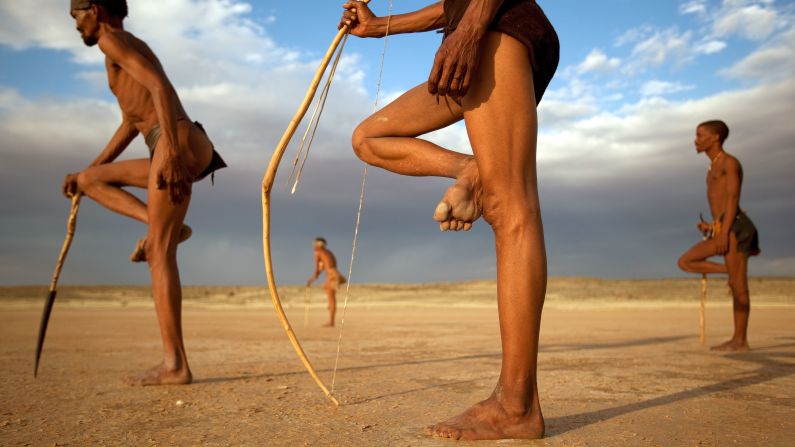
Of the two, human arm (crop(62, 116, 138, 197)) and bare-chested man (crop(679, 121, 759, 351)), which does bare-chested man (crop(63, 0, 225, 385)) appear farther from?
bare-chested man (crop(679, 121, 759, 351))

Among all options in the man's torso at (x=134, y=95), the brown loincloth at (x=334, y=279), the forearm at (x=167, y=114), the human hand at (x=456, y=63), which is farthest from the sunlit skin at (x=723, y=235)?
the brown loincloth at (x=334, y=279)

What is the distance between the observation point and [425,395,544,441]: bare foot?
230 cm

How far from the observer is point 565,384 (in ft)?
12.8

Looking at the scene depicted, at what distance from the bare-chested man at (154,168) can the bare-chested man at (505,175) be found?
2.31m

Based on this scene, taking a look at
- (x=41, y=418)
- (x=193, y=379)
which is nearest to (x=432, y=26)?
(x=41, y=418)

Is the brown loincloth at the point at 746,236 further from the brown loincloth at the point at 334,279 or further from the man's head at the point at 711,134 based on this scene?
the brown loincloth at the point at 334,279

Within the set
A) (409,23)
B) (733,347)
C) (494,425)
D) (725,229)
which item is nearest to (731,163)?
(725,229)

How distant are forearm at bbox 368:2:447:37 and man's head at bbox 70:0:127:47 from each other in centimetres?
246

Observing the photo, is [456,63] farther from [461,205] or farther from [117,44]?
[117,44]

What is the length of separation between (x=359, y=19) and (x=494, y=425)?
2029 millimetres

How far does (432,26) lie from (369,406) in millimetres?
1969

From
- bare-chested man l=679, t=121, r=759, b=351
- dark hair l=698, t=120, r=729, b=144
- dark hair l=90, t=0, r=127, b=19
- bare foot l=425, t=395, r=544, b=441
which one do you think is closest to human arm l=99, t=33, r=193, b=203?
dark hair l=90, t=0, r=127, b=19

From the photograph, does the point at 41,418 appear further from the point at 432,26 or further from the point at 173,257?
the point at 432,26

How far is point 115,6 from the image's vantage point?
14.3 ft
